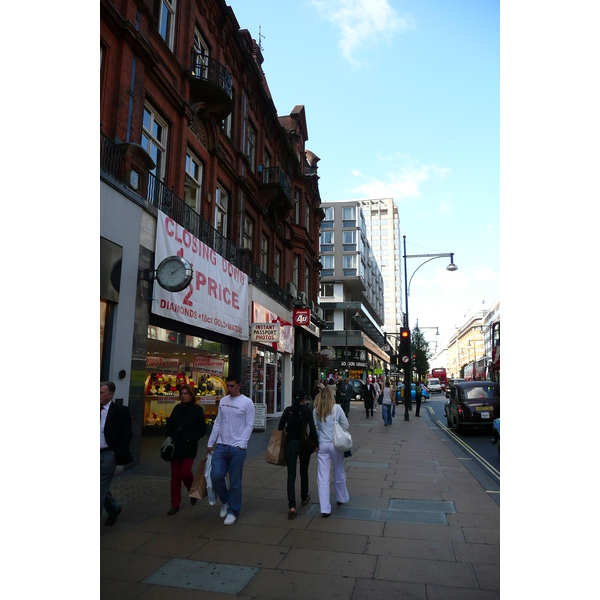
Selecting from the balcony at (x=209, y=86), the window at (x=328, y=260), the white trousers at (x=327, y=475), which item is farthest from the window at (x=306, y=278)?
the window at (x=328, y=260)

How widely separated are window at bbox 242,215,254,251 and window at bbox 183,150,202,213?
4580 millimetres

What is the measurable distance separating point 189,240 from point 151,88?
3934mm

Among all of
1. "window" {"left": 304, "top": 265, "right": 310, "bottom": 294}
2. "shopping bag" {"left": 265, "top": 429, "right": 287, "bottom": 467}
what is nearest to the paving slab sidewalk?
"shopping bag" {"left": 265, "top": 429, "right": 287, "bottom": 467}

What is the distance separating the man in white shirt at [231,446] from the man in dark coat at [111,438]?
1306 millimetres

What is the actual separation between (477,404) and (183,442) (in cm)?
1350

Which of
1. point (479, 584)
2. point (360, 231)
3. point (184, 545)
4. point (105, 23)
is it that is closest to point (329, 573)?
point (479, 584)

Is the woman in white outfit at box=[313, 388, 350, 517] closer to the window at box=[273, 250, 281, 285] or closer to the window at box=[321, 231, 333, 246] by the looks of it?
the window at box=[273, 250, 281, 285]

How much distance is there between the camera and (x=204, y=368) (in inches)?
628

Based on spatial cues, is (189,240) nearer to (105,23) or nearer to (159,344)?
(159,344)

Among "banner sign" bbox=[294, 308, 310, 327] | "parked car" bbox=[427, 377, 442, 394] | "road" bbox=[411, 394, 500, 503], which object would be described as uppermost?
"banner sign" bbox=[294, 308, 310, 327]

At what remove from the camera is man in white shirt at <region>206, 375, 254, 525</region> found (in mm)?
6566

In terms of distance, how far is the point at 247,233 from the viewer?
21.4 m

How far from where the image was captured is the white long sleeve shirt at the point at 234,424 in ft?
22.1

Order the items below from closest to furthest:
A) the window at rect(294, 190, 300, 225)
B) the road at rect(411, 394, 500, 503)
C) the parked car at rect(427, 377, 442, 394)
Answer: the road at rect(411, 394, 500, 503) → the window at rect(294, 190, 300, 225) → the parked car at rect(427, 377, 442, 394)
